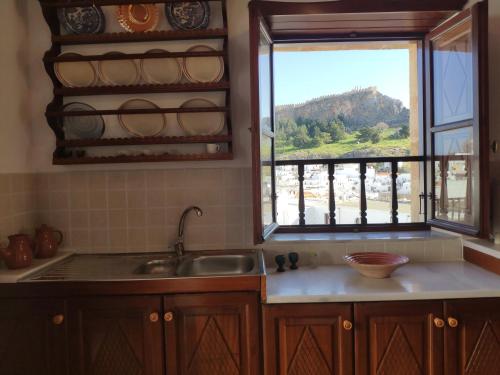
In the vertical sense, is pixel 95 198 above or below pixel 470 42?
below

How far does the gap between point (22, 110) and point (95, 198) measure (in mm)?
627

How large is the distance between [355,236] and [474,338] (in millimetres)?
800

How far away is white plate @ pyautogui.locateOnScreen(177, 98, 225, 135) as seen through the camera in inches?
88.2

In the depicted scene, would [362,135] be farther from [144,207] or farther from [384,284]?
[144,207]

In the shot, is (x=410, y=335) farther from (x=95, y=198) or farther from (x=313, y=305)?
(x=95, y=198)

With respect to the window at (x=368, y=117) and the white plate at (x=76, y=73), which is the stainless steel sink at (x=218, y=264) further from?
the white plate at (x=76, y=73)

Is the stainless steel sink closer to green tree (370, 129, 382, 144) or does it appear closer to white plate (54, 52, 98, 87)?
white plate (54, 52, 98, 87)

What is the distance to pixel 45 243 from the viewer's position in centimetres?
209

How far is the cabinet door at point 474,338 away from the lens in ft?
5.55

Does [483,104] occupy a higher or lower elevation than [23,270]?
higher

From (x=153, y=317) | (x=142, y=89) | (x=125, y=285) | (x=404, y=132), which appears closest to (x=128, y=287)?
(x=125, y=285)

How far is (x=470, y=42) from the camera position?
78.7 inches

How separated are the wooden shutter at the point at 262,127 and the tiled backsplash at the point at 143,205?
0.15 metres

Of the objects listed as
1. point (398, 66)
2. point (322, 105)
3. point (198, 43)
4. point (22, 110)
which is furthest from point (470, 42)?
point (22, 110)
